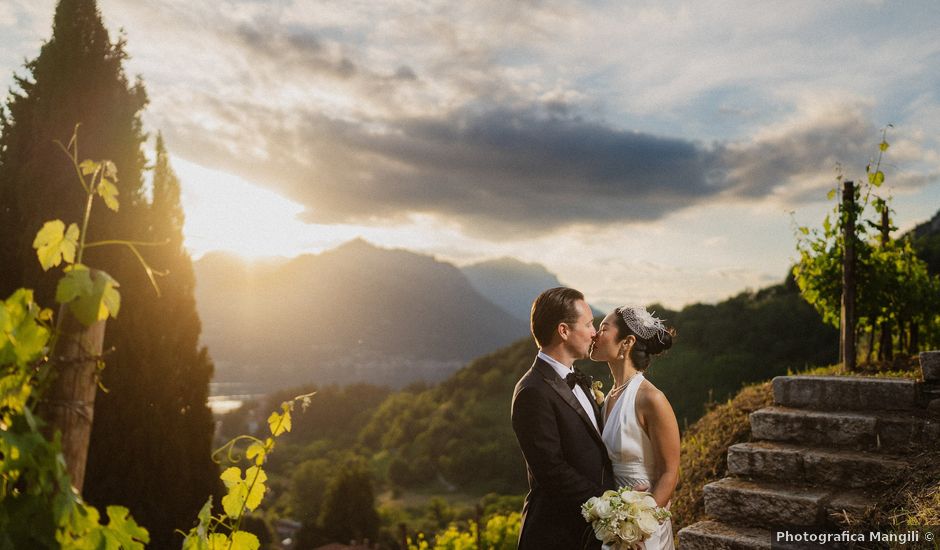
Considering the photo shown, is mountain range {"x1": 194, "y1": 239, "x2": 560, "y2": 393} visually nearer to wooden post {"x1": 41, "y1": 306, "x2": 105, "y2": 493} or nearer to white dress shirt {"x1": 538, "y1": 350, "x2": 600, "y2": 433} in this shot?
white dress shirt {"x1": 538, "y1": 350, "x2": 600, "y2": 433}

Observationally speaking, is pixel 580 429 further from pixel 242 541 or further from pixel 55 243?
pixel 55 243

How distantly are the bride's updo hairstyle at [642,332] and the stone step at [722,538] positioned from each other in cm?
211

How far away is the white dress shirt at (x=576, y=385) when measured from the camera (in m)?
3.65

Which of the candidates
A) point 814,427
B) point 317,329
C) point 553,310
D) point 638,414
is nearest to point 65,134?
point 553,310

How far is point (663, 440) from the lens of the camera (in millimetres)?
3670

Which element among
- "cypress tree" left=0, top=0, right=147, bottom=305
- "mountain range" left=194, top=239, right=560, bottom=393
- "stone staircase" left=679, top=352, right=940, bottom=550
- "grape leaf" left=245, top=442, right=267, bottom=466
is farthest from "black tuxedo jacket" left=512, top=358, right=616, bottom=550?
"mountain range" left=194, top=239, right=560, bottom=393

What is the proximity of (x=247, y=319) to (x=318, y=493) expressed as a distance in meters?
130

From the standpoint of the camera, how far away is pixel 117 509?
6.16 feet

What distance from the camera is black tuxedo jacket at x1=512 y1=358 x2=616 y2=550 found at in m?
3.39

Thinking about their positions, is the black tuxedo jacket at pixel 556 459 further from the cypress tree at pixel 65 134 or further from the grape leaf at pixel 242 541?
the cypress tree at pixel 65 134

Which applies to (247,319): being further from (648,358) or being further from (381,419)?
(648,358)

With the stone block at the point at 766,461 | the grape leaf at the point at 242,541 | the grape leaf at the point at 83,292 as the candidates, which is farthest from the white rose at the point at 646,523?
the stone block at the point at 766,461

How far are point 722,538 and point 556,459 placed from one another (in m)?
2.65

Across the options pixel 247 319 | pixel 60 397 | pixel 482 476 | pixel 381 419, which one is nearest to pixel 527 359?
pixel 482 476
